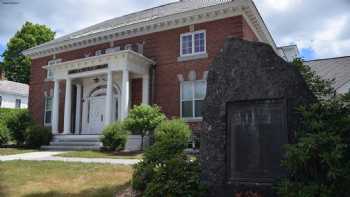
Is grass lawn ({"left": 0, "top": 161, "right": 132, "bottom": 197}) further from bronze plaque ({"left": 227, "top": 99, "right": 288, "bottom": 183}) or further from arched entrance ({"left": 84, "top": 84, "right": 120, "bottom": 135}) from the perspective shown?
arched entrance ({"left": 84, "top": 84, "right": 120, "bottom": 135})

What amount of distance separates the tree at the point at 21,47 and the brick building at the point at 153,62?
26278 millimetres

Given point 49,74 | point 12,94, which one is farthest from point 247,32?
point 12,94

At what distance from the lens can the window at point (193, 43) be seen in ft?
62.5

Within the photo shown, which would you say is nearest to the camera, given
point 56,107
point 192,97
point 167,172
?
point 167,172

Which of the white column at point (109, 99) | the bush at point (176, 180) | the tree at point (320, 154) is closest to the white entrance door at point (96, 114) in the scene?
the white column at point (109, 99)

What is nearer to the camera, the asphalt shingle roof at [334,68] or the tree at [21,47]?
the asphalt shingle roof at [334,68]

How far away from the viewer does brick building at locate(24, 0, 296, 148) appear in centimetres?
1858

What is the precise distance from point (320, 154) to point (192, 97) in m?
14.2

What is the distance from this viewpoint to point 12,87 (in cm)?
4600

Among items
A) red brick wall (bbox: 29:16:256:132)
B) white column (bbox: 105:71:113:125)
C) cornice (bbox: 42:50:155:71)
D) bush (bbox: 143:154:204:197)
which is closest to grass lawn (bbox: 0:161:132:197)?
bush (bbox: 143:154:204:197)

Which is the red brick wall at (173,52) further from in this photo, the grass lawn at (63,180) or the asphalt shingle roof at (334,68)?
the grass lawn at (63,180)

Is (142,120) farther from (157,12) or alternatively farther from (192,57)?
(157,12)

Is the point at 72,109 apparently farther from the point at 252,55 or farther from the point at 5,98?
the point at 5,98

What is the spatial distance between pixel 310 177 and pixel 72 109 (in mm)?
20404
